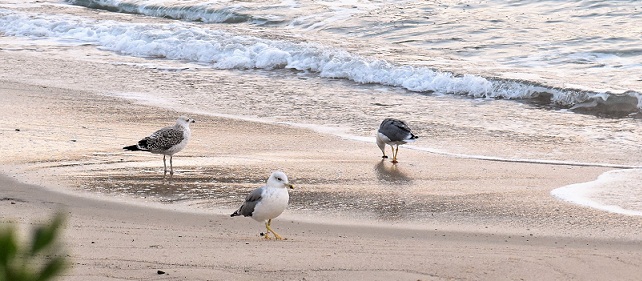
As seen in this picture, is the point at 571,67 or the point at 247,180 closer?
the point at 247,180

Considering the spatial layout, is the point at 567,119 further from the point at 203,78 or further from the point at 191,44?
the point at 191,44

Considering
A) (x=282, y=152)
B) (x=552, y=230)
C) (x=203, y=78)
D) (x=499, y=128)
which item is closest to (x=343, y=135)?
(x=282, y=152)

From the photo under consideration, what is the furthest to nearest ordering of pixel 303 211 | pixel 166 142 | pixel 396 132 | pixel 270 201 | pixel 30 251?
pixel 396 132
pixel 166 142
pixel 303 211
pixel 270 201
pixel 30 251

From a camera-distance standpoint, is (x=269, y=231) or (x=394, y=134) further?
(x=394, y=134)

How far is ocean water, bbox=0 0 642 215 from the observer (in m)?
10.6

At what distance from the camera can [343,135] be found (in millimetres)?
10453

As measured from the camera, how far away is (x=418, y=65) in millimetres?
15461

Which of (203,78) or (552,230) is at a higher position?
(552,230)

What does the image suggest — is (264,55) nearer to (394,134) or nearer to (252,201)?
(394,134)

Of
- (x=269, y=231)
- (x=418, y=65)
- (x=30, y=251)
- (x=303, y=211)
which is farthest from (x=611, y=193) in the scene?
(x=418, y=65)

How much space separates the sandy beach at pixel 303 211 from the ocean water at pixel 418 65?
779mm

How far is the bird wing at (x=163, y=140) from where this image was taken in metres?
8.12

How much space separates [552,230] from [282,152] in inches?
144

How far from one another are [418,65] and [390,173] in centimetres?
723
